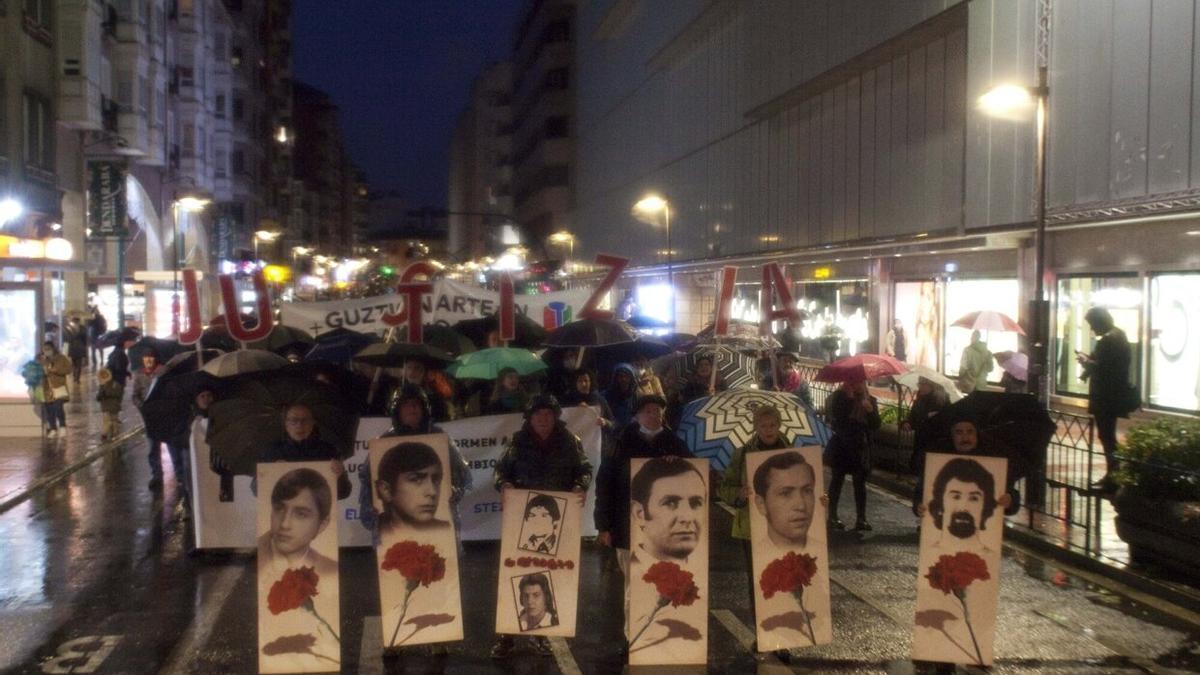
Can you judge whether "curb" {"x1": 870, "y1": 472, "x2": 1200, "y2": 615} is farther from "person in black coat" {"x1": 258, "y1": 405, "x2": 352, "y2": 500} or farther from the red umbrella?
"person in black coat" {"x1": 258, "y1": 405, "x2": 352, "y2": 500}

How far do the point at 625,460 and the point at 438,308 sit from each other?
980 centimetres

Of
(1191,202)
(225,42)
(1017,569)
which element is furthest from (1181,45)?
(225,42)

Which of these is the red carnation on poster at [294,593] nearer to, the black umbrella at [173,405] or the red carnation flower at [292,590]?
the red carnation flower at [292,590]

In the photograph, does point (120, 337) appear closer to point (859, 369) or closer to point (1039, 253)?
point (859, 369)

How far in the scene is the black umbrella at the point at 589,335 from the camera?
13906mm

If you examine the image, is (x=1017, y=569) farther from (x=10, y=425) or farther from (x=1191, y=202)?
(x=10, y=425)

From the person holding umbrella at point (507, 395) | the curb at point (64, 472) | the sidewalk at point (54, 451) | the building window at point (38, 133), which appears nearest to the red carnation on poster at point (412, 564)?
the person holding umbrella at point (507, 395)

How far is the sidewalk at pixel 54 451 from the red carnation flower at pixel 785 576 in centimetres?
1017

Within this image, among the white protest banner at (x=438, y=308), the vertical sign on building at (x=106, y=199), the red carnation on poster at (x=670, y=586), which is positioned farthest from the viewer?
the vertical sign on building at (x=106, y=199)

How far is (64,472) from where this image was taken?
675 inches

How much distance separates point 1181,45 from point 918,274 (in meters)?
11.3

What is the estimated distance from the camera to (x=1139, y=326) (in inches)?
803

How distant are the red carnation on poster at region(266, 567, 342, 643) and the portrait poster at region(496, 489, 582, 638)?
1.10 meters

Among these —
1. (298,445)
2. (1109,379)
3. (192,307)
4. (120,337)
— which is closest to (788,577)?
(298,445)
